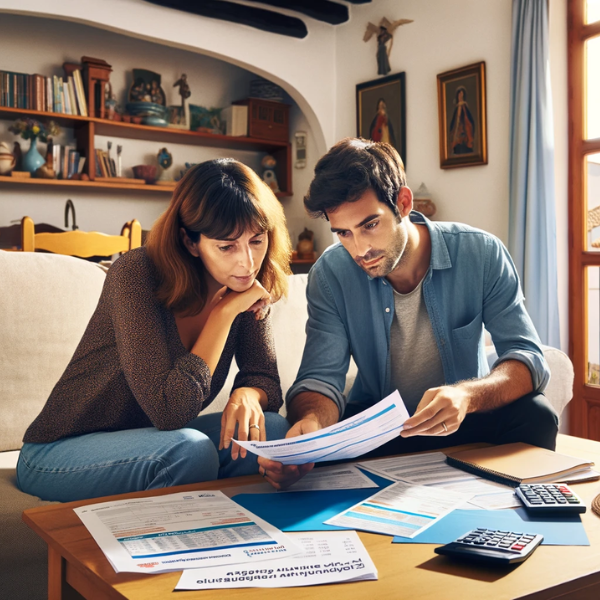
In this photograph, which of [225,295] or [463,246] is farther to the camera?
[463,246]

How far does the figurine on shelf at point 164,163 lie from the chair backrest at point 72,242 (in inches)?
56.8

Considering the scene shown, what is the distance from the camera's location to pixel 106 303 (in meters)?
1.44

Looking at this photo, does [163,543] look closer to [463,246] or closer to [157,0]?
[463,246]

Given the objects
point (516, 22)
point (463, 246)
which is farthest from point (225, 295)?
point (516, 22)

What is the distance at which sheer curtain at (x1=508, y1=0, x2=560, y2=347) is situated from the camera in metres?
3.36

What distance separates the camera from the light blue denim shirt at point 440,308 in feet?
5.53

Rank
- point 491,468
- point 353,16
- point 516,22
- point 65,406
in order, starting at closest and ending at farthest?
Result: point 491,468
point 65,406
point 516,22
point 353,16

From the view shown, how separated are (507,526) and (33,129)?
396cm

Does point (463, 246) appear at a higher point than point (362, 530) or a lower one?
higher

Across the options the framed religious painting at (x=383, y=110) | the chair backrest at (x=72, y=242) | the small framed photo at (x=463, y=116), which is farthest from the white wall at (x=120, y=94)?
the chair backrest at (x=72, y=242)

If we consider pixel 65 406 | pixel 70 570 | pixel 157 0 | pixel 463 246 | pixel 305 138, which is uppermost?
pixel 157 0

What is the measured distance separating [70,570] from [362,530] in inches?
15.3

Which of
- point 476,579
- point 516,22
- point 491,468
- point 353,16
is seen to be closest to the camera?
point 476,579

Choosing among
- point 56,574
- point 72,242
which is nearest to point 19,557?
point 56,574
